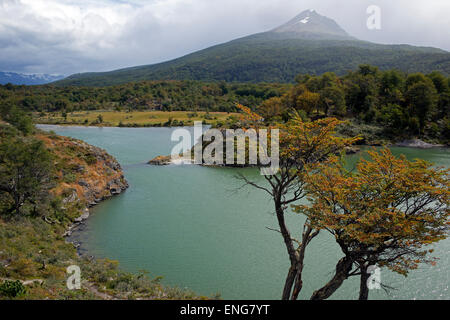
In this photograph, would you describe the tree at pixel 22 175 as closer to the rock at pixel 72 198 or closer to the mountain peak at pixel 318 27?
the rock at pixel 72 198

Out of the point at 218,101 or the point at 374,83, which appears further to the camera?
the point at 218,101

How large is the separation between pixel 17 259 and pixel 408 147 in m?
44.9

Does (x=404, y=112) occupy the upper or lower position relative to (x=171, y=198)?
upper

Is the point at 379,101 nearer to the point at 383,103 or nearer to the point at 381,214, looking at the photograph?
the point at 383,103

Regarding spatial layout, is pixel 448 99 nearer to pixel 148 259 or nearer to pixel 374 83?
pixel 374 83

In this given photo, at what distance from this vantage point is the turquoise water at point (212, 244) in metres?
11.5

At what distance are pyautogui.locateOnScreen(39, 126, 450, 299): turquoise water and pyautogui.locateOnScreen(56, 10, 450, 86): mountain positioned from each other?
315 ft

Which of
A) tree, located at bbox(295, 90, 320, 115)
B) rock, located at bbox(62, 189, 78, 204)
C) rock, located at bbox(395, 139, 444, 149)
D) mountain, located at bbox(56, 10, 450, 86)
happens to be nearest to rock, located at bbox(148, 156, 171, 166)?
rock, located at bbox(62, 189, 78, 204)

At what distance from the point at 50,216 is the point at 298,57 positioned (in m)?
145

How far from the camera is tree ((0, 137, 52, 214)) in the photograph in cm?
1476

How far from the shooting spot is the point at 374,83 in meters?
51.4

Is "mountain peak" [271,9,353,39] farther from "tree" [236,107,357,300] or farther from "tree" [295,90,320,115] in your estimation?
"tree" [236,107,357,300]

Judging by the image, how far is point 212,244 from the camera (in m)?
15.0
